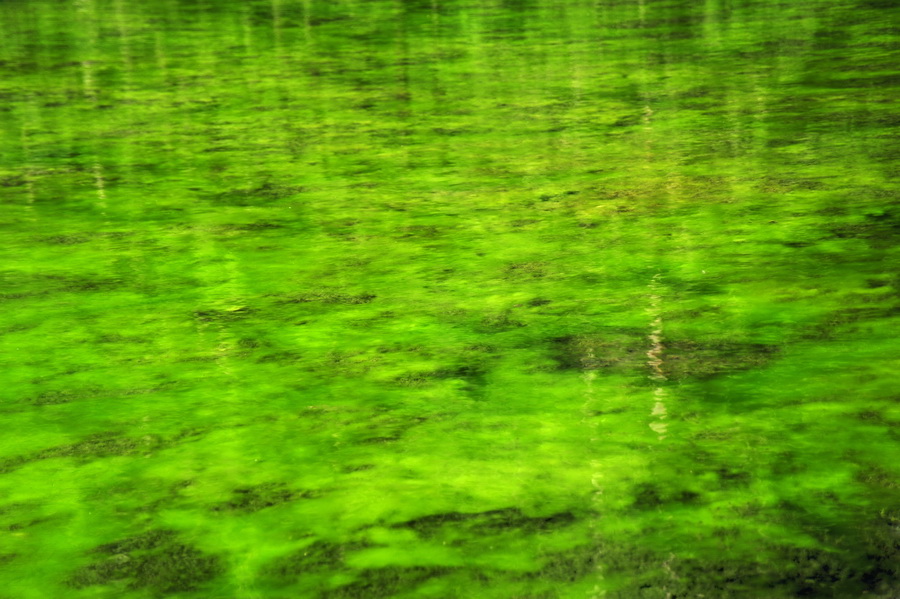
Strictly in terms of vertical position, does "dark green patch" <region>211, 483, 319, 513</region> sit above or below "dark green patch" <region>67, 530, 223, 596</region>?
above

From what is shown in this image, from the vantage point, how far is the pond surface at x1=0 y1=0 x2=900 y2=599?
5.38ft

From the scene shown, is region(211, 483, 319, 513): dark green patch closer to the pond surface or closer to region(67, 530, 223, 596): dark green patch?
the pond surface

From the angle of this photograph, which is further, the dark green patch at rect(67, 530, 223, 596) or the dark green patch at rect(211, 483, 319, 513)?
the dark green patch at rect(211, 483, 319, 513)

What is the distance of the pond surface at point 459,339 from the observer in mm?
1639

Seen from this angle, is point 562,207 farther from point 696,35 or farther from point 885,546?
point 696,35

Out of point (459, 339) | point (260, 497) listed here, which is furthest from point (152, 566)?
point (459, 339)

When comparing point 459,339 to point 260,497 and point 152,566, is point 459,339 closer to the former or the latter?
point 260,497

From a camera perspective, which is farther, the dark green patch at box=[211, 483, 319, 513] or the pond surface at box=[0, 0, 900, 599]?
the dark green patch at box=[211, 483, 319, 513]

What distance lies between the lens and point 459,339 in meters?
2.40

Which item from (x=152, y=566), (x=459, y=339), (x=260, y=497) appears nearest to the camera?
(x=152, y=566)

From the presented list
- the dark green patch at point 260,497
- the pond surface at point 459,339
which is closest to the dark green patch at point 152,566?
the pond surface at point 459,339

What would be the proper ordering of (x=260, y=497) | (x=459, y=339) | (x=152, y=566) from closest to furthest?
(x=152, y=566) → (x=260, y=497) → (x=459, y=339)

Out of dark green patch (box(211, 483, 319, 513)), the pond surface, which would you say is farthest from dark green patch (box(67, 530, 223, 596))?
dark green patch (box(211, 483, 319, 513))

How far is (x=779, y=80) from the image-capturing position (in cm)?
468
